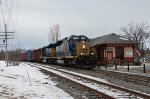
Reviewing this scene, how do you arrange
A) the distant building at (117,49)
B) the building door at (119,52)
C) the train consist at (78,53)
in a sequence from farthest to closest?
the building door at (119,52)
the distant building at (117,49)
the train consist at (78,53)

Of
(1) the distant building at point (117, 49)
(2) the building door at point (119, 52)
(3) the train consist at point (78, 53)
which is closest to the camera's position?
(3) the train consist at point (78, 53)

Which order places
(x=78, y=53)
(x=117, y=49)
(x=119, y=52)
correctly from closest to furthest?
(x=78, y=53) → (x=117, y=49) → (x=119, y=52)

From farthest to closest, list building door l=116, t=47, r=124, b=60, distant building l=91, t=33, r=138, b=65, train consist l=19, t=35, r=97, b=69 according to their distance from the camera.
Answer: building door l=116, t=47, r=124, b=60
distant building l=91, t=33, r=138, b=65
train consist l=19, t=35, r=97, b=69

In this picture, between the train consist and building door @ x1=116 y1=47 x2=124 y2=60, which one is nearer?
the train consist

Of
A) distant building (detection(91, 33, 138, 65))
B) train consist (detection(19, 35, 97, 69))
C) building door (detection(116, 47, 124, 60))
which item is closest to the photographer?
train consist (detection(19, 35, 97, 69))

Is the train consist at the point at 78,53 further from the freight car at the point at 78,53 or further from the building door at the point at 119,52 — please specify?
the building door at the point at 119,52

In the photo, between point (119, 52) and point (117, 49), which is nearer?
point (117, 49)

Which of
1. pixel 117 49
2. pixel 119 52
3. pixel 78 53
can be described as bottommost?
pixel 78 53

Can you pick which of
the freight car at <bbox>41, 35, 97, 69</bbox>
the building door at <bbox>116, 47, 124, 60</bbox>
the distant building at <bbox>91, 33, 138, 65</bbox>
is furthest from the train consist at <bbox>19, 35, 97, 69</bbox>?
the building door at <bbox>116, 47, 124, 60</bbox>

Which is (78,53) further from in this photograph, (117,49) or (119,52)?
(119,52)

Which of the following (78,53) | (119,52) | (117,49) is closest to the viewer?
(78,53)

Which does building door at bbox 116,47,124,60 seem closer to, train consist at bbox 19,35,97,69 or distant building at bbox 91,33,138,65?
distant building at bbox 91,33,138,65

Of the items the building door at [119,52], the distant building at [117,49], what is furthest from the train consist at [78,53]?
the building door at [119,52]

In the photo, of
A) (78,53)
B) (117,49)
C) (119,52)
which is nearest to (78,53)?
(78,53)
